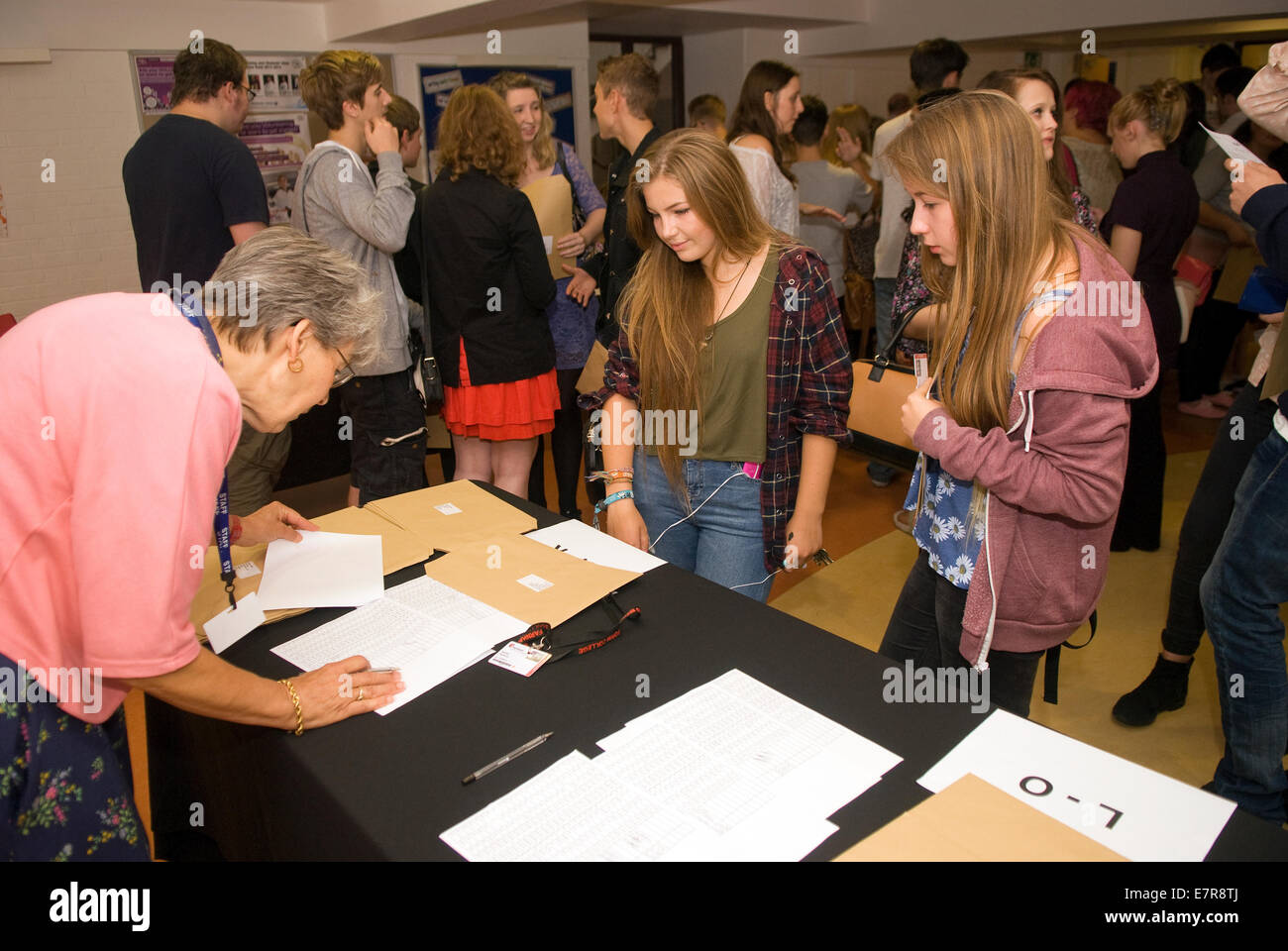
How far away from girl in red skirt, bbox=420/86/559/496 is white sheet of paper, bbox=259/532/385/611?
1.24 meters

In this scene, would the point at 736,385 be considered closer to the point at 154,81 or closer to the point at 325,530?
the point at 325,530

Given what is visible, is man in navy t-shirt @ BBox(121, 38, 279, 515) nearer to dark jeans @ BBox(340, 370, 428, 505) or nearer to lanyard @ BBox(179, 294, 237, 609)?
dark jeans @ BBox(340, 370, 428, 505)

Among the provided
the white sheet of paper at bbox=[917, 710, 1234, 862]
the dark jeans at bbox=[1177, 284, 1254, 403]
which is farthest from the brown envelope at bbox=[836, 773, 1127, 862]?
the dark jeans at bbox=[1177, 284, 1254, 403]

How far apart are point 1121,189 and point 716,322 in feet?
6.68

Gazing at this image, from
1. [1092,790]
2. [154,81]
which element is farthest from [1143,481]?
[154,81]

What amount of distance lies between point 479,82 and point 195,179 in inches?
138

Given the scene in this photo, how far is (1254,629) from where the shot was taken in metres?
1.81

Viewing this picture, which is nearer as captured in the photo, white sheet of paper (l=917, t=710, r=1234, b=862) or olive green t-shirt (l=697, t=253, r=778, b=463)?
white sheet of paper (l=917, t=710, r=1234, b=862)

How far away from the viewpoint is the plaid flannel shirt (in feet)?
5.98

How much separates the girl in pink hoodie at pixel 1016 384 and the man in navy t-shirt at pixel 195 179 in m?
2.18

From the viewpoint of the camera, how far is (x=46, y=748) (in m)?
1.12

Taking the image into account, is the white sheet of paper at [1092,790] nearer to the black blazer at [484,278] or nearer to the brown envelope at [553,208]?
the black blazer at [484,278]

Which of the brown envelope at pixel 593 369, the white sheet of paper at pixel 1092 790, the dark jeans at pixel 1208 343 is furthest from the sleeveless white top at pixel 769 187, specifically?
the dark jeans at pixel 1208 343
